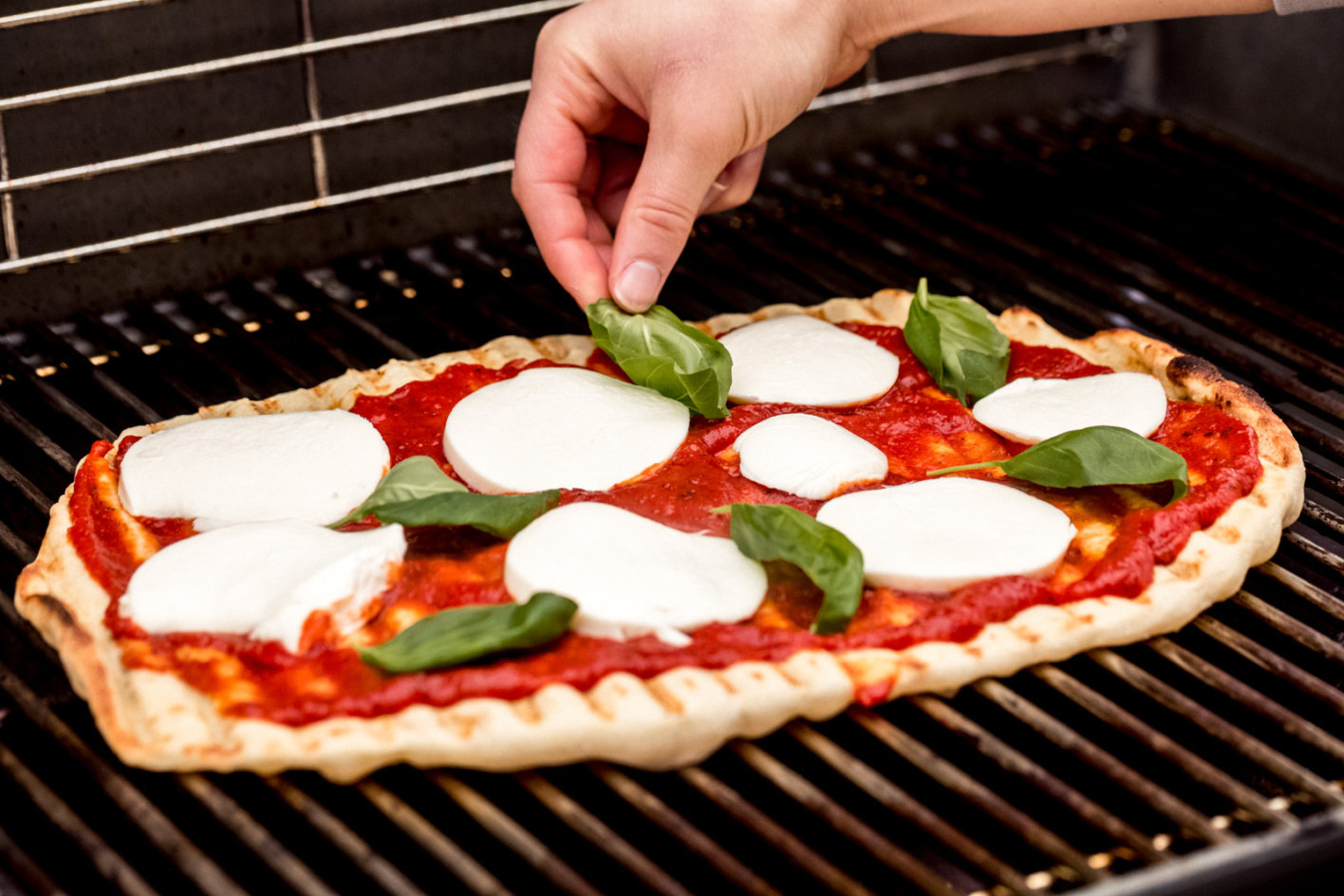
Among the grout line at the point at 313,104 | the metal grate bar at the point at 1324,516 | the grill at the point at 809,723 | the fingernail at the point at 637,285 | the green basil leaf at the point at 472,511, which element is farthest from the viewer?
the grout line at the point at 313,104

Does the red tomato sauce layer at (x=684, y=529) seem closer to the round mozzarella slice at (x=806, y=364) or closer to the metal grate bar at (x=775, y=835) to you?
the round mozzarella slice at (x=806, y=364)

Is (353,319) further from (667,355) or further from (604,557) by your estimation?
(604,557)

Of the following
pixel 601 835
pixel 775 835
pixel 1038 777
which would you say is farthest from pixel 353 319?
pixel 1038 777

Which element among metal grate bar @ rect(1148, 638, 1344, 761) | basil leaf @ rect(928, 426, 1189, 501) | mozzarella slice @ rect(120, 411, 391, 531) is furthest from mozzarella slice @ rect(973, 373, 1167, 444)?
mozzarella slice @ rect(120, 411, 391, 531)

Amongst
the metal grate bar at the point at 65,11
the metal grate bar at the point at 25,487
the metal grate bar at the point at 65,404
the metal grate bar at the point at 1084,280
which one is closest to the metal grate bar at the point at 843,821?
the metal grate bar at the point at 25,487

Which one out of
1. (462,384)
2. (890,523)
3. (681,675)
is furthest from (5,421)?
(890,523)
